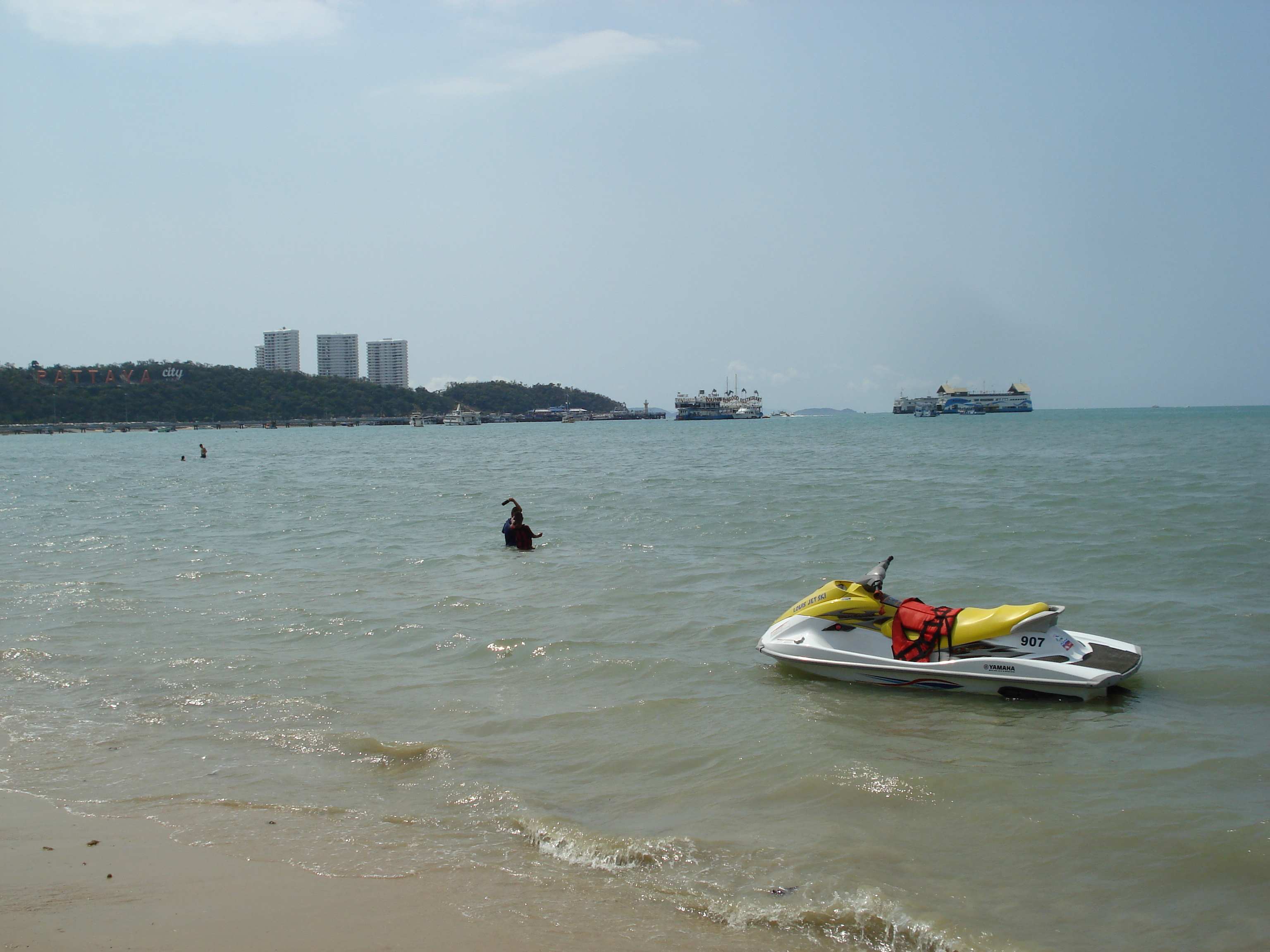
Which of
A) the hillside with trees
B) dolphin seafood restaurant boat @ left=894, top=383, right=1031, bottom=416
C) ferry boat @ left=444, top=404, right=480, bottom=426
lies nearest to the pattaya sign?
the hillside with trees

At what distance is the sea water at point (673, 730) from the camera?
4770mm

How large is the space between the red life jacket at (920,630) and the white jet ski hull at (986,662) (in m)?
0.08

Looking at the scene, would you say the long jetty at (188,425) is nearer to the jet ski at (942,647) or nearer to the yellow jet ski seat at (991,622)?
the jet ski at (942,647)

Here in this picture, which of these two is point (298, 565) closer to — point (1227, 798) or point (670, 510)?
point (670, 510)

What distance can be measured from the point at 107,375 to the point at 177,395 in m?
17.2

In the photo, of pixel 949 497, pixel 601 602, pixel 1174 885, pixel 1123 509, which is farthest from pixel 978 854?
pixel 949 497

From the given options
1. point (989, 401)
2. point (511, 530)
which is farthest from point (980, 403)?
point (511, 530)

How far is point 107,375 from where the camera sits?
516 feet

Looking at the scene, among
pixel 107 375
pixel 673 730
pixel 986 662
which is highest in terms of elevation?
pixel 107 375

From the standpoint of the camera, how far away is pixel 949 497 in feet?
78.1

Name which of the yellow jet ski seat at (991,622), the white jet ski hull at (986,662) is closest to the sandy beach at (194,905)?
the white jet ski hull at (986,662)

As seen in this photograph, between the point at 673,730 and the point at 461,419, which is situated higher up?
the point at 461,419

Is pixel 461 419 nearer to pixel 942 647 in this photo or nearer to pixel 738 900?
pixel 942 647

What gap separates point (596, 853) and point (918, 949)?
72.1 inches
